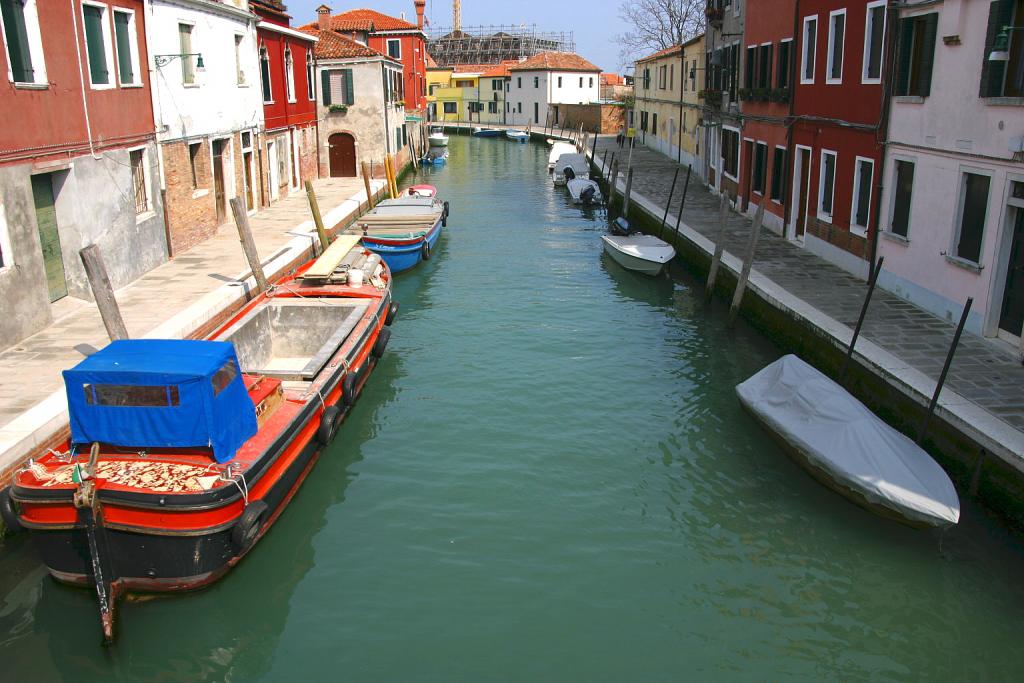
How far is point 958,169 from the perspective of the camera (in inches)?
406

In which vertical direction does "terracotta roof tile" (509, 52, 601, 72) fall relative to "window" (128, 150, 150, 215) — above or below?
above

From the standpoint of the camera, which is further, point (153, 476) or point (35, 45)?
point (35, 45)

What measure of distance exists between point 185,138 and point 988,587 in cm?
1452

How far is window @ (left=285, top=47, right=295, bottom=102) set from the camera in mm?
24203

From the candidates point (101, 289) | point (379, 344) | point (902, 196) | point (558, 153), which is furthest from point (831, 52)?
point (558, 153)

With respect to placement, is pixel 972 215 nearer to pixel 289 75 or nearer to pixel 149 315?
pixel 149 315

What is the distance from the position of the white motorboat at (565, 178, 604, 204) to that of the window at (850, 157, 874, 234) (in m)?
13.7

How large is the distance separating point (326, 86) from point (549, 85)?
3105 cm

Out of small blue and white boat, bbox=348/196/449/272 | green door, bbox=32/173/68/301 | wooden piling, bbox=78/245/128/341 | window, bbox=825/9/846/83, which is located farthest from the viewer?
small blue and white boat, bbox=348/196/449/272

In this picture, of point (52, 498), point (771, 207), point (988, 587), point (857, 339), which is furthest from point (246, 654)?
point (771, 207)

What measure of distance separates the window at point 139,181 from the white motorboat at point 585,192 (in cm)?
1524

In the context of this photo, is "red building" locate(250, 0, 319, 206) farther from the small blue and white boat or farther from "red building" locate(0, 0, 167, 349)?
"red building" locate(0, 0, 167, 349)

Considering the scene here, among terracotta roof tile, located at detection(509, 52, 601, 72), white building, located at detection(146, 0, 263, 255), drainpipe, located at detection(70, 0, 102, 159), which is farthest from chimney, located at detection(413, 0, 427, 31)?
drainpipe, located at detection(70, 0, 102, 159)

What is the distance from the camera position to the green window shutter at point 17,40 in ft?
33.1
